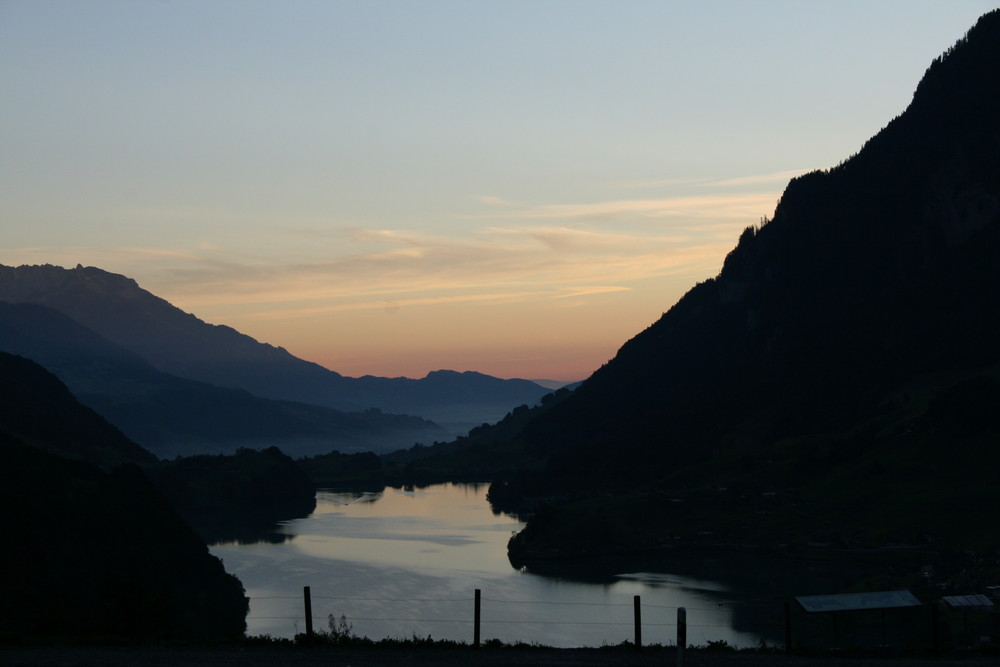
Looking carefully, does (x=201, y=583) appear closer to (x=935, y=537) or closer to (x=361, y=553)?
(x=361, y=553)

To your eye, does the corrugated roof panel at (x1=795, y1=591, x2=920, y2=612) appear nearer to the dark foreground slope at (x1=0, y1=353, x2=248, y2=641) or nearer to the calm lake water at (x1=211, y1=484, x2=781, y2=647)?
the calm lake water at (x1=211, y1=484, x2=781, y2=647)

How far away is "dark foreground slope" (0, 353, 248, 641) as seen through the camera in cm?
9200

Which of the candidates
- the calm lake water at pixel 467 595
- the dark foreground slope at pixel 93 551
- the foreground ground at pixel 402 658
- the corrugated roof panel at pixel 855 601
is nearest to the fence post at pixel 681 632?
the foreground ground at pixel 402 658

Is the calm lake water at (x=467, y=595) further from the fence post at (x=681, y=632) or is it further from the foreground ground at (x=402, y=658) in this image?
the fence post at (x=681, y=632)

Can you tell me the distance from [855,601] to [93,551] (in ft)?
265

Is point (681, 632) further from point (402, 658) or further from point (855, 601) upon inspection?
point (855, 601)

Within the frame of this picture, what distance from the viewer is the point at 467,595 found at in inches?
5221

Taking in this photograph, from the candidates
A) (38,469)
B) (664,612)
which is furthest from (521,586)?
(38,469)

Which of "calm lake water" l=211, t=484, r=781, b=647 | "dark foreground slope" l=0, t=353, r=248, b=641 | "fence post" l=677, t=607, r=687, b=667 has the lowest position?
"calm lake water" l=211, t=484, r=781, b=647

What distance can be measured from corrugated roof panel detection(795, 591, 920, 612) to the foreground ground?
19639 millimetres

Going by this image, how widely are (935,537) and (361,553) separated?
88109 millimetres

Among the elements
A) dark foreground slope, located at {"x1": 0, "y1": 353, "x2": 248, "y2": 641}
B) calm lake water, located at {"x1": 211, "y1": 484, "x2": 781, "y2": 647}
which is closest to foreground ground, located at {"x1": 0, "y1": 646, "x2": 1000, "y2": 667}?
dark foreground slope, located at {"x1": 0, "y1": 353, "x2": 248, "y2": 641}

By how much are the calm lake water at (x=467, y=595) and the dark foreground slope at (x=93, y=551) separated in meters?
6.62

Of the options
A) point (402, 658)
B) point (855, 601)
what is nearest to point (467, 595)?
point (855, 601)
